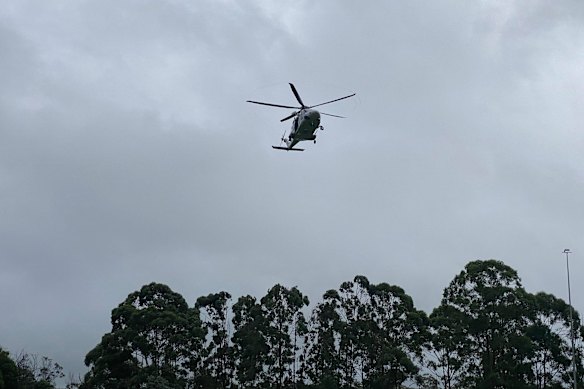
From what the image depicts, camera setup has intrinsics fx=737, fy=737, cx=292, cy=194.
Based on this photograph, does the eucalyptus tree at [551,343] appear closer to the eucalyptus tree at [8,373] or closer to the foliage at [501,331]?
the foliage at [501,331]

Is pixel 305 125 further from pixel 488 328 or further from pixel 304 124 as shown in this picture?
pixel 488 328

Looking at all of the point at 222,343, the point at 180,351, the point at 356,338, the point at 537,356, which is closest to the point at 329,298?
the point at 356,338

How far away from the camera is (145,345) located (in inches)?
2267

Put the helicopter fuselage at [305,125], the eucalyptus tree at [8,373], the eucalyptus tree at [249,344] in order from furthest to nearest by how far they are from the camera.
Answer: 1. the eucalyptus tree at [249,344]
2. the eucalyptus tree at [8,373]
3. the helicopter fuselage at [305,125]

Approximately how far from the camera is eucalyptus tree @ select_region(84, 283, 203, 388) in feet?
184

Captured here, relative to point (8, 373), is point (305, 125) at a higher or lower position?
higher

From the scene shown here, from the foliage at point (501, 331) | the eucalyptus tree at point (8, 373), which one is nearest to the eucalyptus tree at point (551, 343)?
the foliage at point (501, 331)

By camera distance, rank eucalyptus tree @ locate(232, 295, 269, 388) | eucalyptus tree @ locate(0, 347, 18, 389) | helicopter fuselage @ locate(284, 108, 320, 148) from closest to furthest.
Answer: helicopter fuselage @ locate(284, 108, 320, 148)
eucalyptus tree @ locate(0, 347, 18, 389)
eucalyptus tree @ locate(232, 295, 269, 388)

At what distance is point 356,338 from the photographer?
63.8 meters

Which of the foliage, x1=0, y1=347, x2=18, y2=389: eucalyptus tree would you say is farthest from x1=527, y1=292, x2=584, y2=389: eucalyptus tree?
x1=0, y1=347, x2=18, y2=389: eucalyptus tree

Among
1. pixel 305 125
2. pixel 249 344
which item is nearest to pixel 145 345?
pixel 249 344

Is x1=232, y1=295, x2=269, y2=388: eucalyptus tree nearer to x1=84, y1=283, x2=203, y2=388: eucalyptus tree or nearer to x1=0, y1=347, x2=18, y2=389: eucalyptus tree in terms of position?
x1=84, y1=283, x2=203, y2=388: eucalyptus tree

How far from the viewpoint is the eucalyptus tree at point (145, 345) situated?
56.1m

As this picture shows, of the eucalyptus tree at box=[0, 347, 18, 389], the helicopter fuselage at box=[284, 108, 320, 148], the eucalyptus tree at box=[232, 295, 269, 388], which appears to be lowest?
the eucalyptus tree at box=[0, 347, 18, 389]
